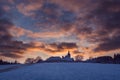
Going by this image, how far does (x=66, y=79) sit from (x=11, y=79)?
4.23m

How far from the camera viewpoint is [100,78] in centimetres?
1861

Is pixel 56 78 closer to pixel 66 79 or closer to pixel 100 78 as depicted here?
pixel 66 79

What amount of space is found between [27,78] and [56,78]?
2.29 meters

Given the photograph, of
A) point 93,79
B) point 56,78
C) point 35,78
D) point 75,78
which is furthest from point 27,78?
point 93,79

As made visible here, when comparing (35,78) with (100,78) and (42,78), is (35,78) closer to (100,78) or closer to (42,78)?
(42,78)

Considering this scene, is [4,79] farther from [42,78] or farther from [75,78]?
[75,78]

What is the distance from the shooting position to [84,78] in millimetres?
18391

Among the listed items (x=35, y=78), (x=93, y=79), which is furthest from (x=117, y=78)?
(x=35, y=78)

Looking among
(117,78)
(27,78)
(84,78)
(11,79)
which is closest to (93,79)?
(84,78)

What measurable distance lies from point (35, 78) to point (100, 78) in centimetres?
507

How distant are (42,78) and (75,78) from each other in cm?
257

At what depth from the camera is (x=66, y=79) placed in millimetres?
18000

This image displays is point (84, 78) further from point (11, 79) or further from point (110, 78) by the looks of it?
point (11, 79)

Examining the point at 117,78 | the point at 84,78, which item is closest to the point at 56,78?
the point at 84,78
